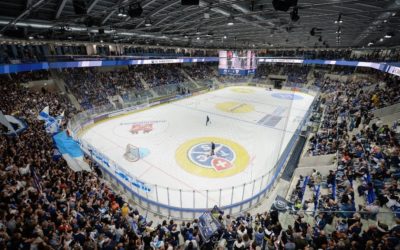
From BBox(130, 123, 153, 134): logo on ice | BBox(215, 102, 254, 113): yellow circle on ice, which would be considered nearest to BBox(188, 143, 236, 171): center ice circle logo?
BBox(130, 123, 153, 134): logo on ice

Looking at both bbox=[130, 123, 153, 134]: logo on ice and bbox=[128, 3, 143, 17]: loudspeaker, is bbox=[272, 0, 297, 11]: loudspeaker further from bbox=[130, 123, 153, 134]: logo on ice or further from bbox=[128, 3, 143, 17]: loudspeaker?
bbox=[130, 123, 153, 134]: logo on ice

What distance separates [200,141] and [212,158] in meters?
3.09

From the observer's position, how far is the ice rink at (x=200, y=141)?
1270 cm

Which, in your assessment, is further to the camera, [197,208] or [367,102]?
[367,102]

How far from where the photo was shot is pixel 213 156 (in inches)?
593

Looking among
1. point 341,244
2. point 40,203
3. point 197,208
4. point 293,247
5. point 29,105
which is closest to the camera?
point 341,244

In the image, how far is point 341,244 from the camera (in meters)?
5.38

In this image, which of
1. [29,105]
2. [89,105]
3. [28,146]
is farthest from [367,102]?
[29,105]

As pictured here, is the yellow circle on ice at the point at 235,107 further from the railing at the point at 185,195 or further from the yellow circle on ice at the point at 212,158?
the railing at the point at 185,195

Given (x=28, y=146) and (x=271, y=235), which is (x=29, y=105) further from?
(x=271, y=235)

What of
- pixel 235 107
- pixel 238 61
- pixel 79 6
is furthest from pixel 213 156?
pixel 238 61

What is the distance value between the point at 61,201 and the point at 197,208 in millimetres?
5683

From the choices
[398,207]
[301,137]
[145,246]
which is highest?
[398,207]

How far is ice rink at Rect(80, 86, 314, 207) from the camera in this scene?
12.7 metres
